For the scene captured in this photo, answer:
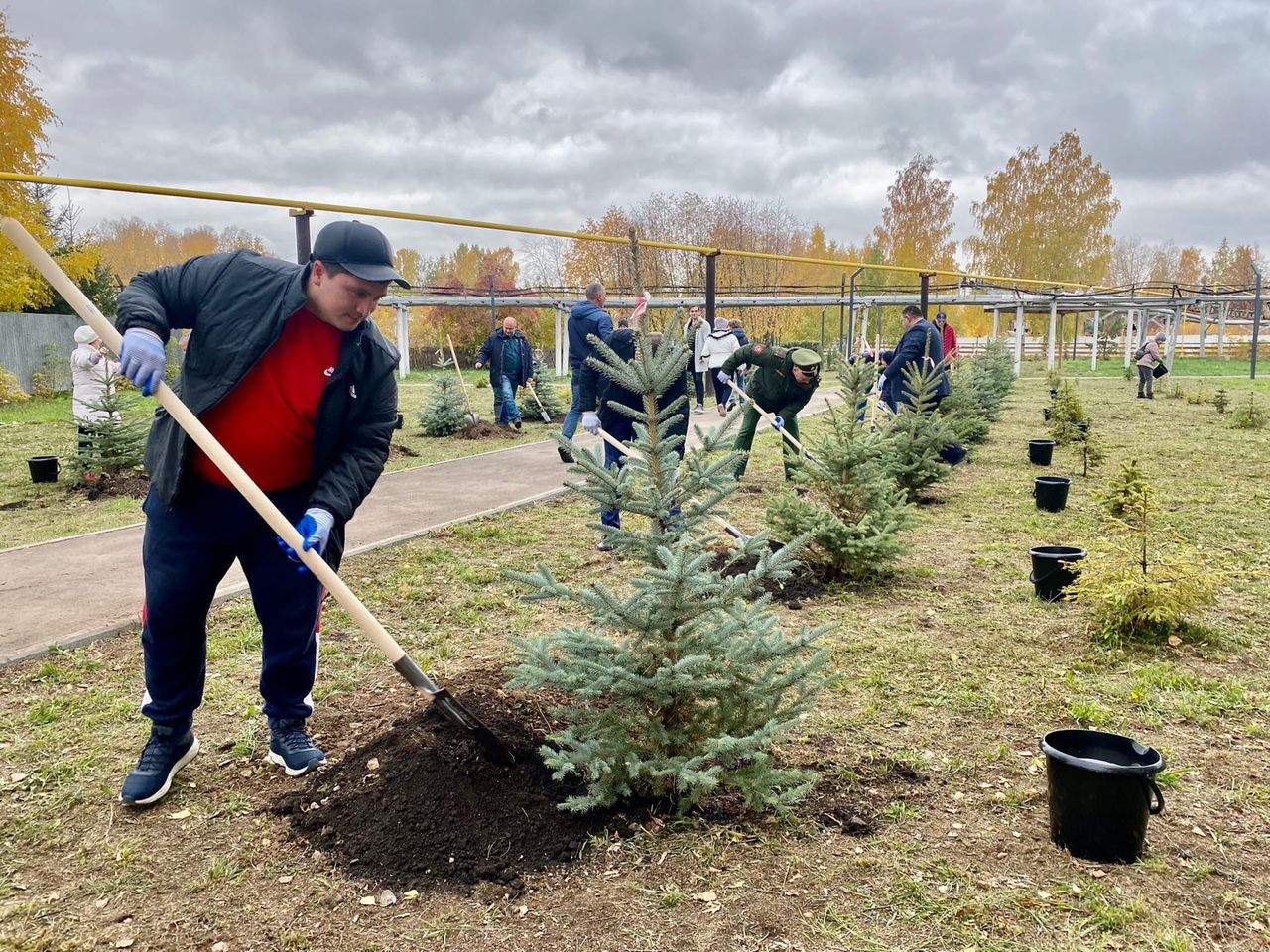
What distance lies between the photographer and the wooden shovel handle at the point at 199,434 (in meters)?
2.61

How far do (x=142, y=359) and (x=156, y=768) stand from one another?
148 cm

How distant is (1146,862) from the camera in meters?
2.64

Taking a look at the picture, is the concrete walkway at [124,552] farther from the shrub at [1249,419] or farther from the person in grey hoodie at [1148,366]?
the person in grey hoodie at [1148,366]

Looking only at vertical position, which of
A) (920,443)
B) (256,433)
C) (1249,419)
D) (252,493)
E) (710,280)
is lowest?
(1249,419)

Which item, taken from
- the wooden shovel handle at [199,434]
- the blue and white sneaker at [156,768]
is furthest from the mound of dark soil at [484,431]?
the wooden shovel handle at [199,434]


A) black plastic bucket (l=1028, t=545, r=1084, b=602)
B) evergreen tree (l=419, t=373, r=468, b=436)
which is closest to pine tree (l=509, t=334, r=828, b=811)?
black plastic bucket (l=1028, t=545, r=1084, b=602)

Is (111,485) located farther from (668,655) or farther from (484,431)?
(668,655)

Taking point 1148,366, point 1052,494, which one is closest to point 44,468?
point 1052,494

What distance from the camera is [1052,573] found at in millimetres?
5344

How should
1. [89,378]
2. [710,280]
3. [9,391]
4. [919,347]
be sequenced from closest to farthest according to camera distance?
[89,378] < [919,347] < [710,280] < [9,391]

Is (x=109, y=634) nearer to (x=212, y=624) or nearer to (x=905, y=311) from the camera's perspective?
(x=212, y=624)

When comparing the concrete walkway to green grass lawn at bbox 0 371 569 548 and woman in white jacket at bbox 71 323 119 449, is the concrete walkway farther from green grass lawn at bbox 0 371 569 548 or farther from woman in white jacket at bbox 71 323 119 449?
woman in white jacket at bbox 71 323 119 449

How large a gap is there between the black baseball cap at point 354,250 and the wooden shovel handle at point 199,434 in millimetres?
646

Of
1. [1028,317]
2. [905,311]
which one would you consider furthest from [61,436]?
[1028,317]
